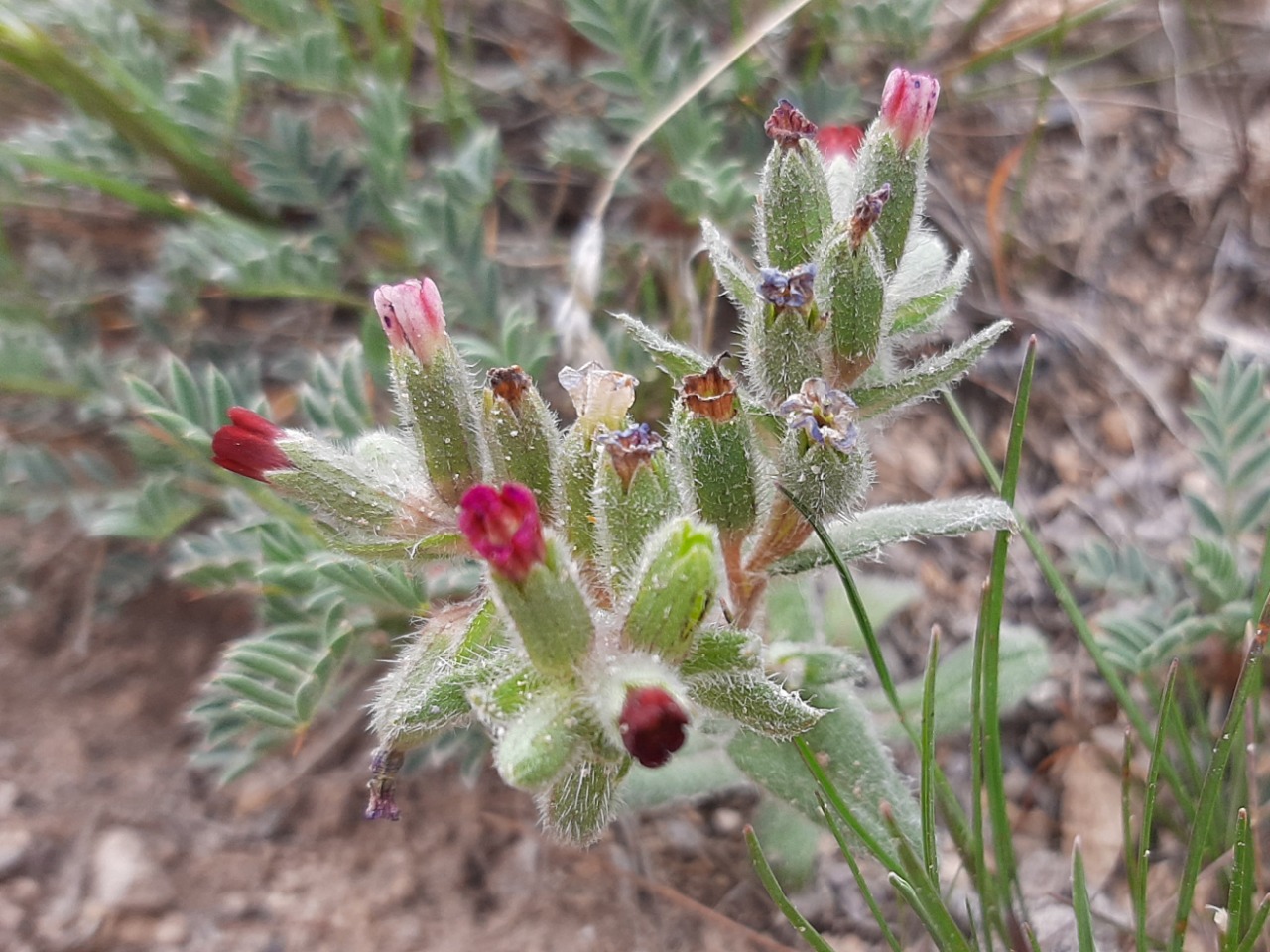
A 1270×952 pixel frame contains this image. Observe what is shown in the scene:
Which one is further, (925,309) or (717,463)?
(925,309)

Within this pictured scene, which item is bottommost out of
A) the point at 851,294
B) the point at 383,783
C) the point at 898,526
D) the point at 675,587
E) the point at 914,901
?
the point at 914,901

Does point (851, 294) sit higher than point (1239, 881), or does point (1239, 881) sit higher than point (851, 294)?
point (851, 294)

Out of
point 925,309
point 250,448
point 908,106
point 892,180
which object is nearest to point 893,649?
point 925,309

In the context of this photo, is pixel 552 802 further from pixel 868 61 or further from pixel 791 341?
pixel 868 61

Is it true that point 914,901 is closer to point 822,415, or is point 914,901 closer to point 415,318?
point 822,415

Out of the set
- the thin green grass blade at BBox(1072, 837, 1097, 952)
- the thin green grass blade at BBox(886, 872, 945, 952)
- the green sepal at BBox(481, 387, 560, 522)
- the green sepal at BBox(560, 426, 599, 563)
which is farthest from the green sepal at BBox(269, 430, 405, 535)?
the thin green grass blade at BBox(1072, 837, 1097, 952)

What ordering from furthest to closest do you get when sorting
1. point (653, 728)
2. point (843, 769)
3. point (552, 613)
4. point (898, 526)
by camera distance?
1. point (843, 769)
2. point (898, 526)
3. point (552, 613)
4. point (653, 728)

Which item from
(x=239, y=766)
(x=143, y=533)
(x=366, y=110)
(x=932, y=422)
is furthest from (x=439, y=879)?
(x=366, y=110)

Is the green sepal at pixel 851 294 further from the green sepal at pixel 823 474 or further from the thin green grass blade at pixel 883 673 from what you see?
the thin green grass blade at pixel 883 673

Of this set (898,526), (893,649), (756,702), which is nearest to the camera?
(756,702)
